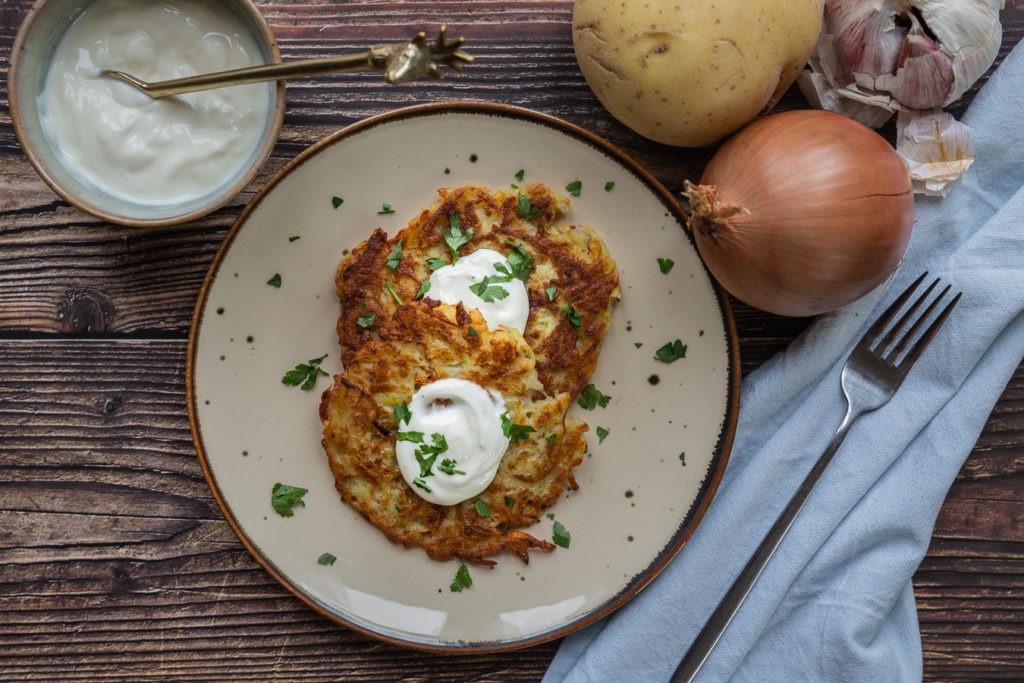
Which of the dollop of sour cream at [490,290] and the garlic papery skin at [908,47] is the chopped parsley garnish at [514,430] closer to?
the dollop of sour cream at [490,290]

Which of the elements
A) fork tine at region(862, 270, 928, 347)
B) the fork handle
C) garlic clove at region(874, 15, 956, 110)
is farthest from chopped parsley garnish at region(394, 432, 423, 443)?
garlic clove at region(874, 15, 956, 110)

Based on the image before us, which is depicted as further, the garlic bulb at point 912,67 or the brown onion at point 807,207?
the garlic bulb at point 912,67

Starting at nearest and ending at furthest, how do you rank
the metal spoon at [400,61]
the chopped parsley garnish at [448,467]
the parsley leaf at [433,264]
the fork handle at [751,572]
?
1. the metal spoon at [400,61]
2. the chopped parsley garnish at [448,467]
3. the parsley leaf at [433,264]
4. the fork handle at [751,572]

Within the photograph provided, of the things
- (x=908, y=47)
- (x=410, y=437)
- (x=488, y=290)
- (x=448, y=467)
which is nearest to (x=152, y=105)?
(x=488, y=290)

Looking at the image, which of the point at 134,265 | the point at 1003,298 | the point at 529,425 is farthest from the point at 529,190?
the point at 1003,298

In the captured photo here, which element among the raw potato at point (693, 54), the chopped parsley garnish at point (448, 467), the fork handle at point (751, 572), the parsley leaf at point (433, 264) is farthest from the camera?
the fork handle at point (751, 572)

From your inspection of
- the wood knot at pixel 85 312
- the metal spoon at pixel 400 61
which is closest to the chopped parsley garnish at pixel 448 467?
the metal spoon at pixel 400 61
